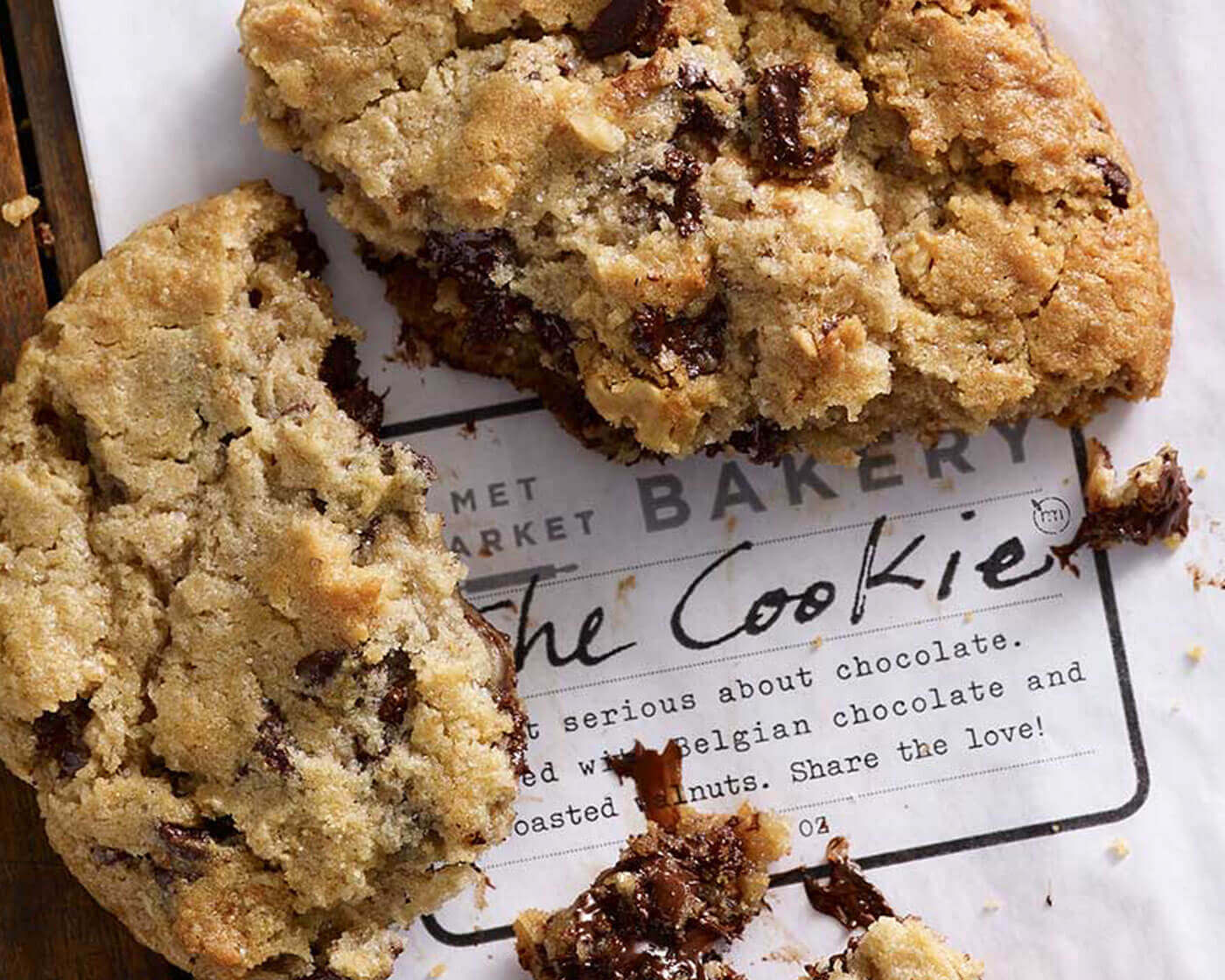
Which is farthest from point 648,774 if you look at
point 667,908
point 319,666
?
point 319,666

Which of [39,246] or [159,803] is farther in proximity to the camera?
[39,246]

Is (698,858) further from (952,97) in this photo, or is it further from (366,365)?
(952,97)

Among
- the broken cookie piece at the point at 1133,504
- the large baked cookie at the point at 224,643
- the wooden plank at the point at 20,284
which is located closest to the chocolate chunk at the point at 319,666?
the large baked cookie at the point at 224,643

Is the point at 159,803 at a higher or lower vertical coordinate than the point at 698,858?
higher

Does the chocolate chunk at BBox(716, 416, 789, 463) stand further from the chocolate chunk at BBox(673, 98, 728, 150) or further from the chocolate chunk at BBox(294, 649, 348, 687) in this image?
the chocolate chunk at BBox(294, 649, 348, 687)

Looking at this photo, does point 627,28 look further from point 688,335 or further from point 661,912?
point 661,912

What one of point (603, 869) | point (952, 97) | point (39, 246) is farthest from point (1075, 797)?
point (39, 246)

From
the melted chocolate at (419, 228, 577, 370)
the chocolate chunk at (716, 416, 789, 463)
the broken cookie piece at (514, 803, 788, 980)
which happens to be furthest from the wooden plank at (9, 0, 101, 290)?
the broken cookie piece at (514, 803, 788, 980)
